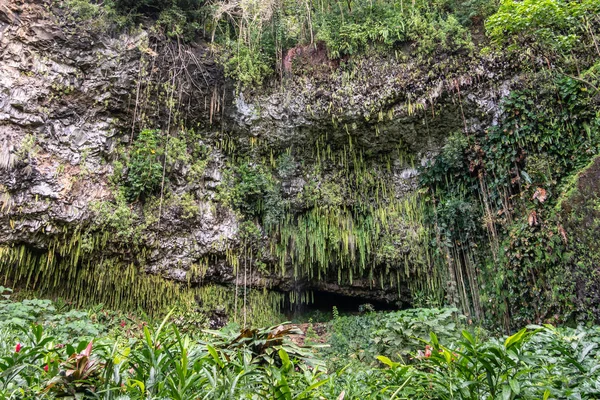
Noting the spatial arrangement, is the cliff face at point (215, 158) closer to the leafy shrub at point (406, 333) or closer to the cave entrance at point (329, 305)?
the cave entrance at point (329, 305)

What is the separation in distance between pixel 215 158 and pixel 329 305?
4.61 metres

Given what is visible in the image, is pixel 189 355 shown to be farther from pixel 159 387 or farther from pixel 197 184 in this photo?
pixel 197 184

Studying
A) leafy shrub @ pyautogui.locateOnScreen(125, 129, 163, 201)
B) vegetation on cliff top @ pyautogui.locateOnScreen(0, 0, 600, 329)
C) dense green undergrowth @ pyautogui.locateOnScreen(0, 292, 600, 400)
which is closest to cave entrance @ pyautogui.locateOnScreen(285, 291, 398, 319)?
vegetation on cliff top @ pyautogui.locateOnScreen(0, 0, 600, 329)

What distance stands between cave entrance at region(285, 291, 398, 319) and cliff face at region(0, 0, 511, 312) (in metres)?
0.58

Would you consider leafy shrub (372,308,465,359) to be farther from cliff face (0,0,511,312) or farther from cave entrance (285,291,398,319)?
cave entrance (285,291,398,319)

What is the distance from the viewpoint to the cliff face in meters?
5.85

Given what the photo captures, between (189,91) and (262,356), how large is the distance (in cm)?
622

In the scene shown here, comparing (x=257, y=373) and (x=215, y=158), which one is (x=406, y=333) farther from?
(x=215, y=158)

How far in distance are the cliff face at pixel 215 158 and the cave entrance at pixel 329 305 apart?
58cm

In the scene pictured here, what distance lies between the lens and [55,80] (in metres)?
6.03

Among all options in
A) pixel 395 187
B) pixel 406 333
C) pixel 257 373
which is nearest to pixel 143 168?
pixel 395 187

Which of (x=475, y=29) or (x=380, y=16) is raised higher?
(x=380, y=16)

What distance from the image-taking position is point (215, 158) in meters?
7.38

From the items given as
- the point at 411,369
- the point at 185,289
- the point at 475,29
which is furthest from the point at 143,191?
the point at 475,29
